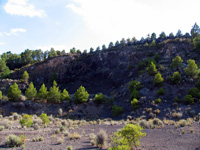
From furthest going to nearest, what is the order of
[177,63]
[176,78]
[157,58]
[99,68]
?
[99,68] → [157,58] → [177,63] → [176,78]

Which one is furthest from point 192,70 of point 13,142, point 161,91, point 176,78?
point 13,142

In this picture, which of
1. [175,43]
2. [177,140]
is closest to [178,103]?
[177,140]

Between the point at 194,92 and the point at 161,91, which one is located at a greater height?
the point at 161,91

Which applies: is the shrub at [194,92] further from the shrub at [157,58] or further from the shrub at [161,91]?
the shrub at [157,58]

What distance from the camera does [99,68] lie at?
65.2 meters

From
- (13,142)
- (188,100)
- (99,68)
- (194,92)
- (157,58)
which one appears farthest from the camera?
(99,68)

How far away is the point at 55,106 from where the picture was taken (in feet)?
132

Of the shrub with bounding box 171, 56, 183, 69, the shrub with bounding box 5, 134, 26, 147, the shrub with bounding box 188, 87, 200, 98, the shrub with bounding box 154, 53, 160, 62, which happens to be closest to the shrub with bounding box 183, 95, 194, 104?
the shrub with bounding box 188, 87, 200, 98

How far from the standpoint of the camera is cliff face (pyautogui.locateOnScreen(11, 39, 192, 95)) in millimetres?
54938

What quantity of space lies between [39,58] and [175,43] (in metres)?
58.7

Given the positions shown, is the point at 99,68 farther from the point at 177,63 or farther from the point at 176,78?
the point at 176,78

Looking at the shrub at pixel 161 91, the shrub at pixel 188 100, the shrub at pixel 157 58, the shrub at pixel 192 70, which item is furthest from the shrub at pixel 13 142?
the shrub at pixel 157 58

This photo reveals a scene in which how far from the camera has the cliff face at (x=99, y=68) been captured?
54.9 metres

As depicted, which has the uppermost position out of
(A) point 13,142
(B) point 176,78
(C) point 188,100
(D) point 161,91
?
(B) point 176,78
